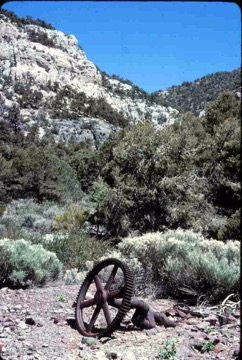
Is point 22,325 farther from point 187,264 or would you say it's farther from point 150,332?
point 187,264

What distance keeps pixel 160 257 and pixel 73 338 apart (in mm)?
1706

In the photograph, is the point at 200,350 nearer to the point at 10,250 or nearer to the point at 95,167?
the point at 10,250

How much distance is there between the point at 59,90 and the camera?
47219 mm

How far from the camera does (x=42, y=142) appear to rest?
3262 cm

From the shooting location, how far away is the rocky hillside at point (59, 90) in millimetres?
38750

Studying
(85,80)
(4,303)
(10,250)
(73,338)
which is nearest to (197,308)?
(73,338)

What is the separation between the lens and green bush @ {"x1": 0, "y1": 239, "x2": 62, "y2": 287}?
5535 millimetres

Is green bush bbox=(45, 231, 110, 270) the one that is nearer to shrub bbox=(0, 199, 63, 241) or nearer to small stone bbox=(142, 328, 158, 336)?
shrub bbox=(0, 199, 63, 241)

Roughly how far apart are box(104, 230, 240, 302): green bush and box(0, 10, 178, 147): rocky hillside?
26.0 m

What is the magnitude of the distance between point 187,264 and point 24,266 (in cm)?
229

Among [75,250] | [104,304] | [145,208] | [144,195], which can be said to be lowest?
[104,304]

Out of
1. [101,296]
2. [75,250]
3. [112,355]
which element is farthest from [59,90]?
[112,355]

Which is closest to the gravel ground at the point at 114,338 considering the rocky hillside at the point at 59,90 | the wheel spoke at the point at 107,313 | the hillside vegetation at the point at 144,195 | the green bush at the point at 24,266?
the wheel spoke at the point at 107,313

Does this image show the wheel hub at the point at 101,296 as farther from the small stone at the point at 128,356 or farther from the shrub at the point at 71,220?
the shrub at the point at 71,220
